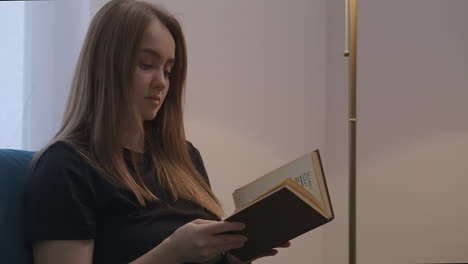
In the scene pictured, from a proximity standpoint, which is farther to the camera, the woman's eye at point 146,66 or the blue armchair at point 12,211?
the woman's eye at point 146,66

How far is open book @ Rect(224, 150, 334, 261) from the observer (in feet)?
2.69

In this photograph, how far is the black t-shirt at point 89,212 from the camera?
37.2 inches

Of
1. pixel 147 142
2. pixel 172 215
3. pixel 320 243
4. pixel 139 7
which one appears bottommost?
pixel 320 243

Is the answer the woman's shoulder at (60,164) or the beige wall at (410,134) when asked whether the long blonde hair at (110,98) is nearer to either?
the woman's shoulder at (60,164)

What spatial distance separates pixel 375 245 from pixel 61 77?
1425 mm

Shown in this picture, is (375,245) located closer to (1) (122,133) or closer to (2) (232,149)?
(2) (232,149)

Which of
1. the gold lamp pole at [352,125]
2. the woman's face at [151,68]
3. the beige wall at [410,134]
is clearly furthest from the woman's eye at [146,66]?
the beige wall at [410,134]

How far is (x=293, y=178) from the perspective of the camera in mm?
1012

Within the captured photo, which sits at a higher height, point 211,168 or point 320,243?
point 211,168

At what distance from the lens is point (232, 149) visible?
2086 millimetres

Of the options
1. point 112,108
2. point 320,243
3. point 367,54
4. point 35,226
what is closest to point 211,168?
point 320,243

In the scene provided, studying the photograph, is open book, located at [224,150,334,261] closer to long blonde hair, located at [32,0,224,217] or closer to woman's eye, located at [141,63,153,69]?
long blonde hair, located at [32,0,224,217]

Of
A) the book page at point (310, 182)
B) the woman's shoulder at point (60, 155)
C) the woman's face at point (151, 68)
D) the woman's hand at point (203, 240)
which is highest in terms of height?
the woman's face at point (151, 68)

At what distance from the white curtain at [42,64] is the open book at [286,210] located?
888 mm
